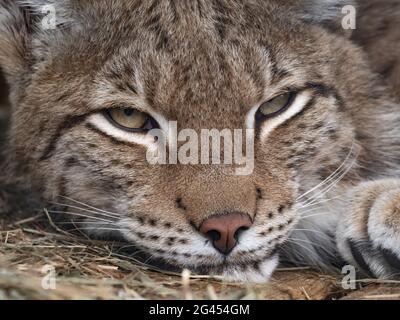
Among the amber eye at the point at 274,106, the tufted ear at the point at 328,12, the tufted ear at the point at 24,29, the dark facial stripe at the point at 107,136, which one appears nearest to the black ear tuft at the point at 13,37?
the tufted ear at the point at 24,29

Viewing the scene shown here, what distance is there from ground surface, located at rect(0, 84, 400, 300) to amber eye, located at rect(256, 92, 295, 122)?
79cm

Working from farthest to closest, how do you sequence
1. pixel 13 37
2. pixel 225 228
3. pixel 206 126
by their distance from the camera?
pixel 13 37 < pixel 206 126 < pixel 225 228

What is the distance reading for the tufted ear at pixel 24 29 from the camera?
4125 mm

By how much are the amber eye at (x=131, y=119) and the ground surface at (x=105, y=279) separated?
2.00 ft

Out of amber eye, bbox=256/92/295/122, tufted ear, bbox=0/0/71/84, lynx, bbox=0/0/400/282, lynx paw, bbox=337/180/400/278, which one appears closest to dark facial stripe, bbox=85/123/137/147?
lynx, bbox=0/0/400/282

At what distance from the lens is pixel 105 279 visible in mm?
3475

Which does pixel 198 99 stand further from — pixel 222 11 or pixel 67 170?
pixel 67 170

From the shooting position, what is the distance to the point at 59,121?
4.00 metres

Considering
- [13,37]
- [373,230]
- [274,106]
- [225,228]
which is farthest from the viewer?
[13,37]

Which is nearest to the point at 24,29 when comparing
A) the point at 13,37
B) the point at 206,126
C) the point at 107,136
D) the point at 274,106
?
the point at 13,37

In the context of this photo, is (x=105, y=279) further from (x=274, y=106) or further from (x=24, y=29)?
(x=24, y=29)

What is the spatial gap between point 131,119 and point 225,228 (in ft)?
2.71

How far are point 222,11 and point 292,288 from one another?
1383 mm

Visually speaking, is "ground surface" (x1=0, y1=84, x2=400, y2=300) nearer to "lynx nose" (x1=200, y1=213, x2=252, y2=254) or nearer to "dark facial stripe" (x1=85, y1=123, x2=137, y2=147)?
"lynx nose" (x1=200, y1=213, x2=252, y2=254)
